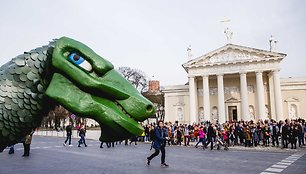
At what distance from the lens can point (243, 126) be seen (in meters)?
22.9

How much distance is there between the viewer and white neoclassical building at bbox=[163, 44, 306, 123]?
47.8 m

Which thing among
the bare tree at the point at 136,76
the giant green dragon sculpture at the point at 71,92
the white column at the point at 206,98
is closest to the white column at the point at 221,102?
the white column at the point at 206,98

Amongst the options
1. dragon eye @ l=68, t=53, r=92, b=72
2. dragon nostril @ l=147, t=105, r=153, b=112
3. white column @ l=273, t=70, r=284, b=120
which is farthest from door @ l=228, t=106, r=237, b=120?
dragon eye @ l=68, t=53, r=92, b=72

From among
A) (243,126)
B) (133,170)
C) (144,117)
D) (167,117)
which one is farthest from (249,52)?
(144,117)

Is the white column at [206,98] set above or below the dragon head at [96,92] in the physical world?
above

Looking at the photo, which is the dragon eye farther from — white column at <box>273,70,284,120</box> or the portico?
white column at <box>273,70,284,120</box>

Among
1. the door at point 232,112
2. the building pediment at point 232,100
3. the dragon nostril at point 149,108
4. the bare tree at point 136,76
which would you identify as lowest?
the dragon nostril at point 149,108

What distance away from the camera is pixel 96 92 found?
3275mm

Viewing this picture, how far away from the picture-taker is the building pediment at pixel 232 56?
47.6m

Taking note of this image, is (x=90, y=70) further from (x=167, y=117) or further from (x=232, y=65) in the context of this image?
(x=167, y=117)

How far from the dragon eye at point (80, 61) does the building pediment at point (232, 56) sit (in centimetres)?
4801

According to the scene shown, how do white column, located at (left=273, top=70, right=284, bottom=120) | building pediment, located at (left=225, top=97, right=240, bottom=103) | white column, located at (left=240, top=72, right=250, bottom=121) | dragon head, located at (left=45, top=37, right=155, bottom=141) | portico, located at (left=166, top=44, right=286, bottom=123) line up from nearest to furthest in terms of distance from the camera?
dragon head, located at (left=45, top=37, right=155, bottom=141), white column, located at (left=273, top=70, right=284, bottom=120), portico, located at (left=166, top=44, right=286, bottom=123), white column, located at (left=240, top=72, right=250, bottom=121), building pediment, located at (left=225, top=97, right=240, bottom=103)

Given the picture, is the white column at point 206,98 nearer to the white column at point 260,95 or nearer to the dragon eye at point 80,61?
the white column at point 260,95

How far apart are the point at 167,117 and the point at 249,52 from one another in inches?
770
